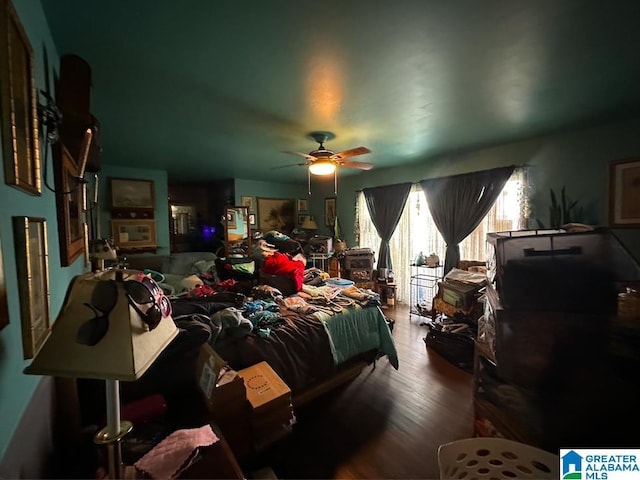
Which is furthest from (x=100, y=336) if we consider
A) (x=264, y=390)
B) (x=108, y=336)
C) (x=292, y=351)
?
(x=292, y=351)

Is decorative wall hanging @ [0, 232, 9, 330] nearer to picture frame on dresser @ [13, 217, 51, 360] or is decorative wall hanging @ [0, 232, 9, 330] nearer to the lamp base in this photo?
picture frame on dresser @ [13, 217, 51, 360]

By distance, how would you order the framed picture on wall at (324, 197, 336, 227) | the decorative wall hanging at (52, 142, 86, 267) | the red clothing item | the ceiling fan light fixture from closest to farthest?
1. the decorative wall hanging at (52, 142, 86, 267)
2. the ceiling fan light fixture
3. the red clothing item
4. the framed picture on wall at (324, 197, 336, 227)

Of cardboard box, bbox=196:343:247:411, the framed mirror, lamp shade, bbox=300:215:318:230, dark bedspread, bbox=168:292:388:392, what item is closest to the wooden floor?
dark bedspread, bbox=168:292:388:392

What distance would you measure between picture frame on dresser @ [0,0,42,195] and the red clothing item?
2176 millimetres

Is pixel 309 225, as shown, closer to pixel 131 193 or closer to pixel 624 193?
pixel 131 193

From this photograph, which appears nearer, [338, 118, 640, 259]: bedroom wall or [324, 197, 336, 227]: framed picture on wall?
[338, 118, 640, 259]: bedroom wall

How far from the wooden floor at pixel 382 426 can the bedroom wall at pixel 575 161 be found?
2039mm

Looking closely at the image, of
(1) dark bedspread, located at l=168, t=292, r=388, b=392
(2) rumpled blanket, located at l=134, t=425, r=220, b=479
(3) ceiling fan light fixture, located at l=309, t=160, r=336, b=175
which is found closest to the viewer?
(2) rumpled blanket, located at l=134, t=425, r=220, b=479

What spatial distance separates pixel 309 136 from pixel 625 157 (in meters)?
2.88

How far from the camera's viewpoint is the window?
3.15 m

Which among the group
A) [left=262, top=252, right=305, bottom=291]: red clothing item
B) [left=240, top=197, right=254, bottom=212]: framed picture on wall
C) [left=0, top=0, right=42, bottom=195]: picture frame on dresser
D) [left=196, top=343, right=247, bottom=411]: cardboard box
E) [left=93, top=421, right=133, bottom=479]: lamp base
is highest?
[left=240, top=197, right=254, bottom=212]: framed picture on wall

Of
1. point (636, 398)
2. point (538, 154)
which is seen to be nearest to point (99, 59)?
point (636, 398)

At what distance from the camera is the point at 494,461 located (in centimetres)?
105

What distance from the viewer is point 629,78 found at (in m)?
1.70
